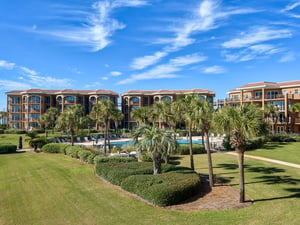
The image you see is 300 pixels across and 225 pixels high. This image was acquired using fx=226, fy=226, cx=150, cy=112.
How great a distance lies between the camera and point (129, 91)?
240ft

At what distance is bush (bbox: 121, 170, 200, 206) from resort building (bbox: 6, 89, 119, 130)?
59.0 meters

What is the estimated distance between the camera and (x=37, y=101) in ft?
227

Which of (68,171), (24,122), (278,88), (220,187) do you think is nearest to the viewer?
(220,187)

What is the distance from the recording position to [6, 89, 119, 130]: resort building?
6894 cm

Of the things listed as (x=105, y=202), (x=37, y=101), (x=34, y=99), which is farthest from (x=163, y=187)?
(x=34, y=99)

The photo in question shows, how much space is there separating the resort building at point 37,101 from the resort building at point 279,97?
129ft

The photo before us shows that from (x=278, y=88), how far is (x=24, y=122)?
71158mm

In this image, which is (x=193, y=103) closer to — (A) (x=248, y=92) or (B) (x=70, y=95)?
(A) (x=248, y=92)

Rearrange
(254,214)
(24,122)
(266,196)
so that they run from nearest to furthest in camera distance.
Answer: (254,214) < (266,196) < (24,122)

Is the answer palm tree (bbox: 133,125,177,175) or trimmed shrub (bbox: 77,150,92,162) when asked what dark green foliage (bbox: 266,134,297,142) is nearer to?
palm tree (bbox: 133,125,177,175)

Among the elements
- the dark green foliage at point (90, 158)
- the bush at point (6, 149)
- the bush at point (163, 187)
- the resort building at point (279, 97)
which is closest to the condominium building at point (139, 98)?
the resort building at point (279, 97)

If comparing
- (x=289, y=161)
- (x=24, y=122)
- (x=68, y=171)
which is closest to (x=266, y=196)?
(x=289, y=161)

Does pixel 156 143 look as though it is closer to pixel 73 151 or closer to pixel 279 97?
pixel 73 151

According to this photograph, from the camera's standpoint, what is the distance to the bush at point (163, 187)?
37.7 feet
